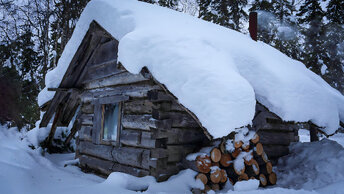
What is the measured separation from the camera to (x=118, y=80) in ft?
19.7

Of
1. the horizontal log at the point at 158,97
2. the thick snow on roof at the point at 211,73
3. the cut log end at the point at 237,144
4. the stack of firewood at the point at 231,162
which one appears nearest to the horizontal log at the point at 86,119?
the thick snow on roof at the point at 211,73

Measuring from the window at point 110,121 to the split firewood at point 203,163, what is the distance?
2240mm

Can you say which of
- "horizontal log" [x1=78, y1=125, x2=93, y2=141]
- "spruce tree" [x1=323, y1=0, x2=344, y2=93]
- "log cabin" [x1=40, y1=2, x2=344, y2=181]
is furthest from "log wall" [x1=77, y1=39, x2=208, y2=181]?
"spruce tree" [x1=323, y1=0, x2=344, y2=93]

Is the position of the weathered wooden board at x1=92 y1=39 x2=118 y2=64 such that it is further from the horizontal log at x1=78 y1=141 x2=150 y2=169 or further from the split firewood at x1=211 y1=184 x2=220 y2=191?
the split firewood at x1=211 y1=184 x2=220 y2=191

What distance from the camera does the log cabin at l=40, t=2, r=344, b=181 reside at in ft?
15.4

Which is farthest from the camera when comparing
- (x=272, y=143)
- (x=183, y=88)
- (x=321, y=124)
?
(x=272, y=143)

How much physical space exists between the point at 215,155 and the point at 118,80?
3.00 m

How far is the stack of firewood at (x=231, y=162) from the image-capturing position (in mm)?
4297

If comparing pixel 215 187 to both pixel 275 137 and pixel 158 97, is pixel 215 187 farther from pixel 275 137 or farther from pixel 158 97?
pixel 275 137

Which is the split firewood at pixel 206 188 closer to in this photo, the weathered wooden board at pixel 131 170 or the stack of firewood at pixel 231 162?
the stack of firewood at pixel 231 162

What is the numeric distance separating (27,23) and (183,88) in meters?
15.1

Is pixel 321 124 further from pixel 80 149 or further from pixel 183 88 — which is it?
pixel 80 149

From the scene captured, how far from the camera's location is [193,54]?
12.8 ft

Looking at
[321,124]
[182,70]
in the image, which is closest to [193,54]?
[182,70]
